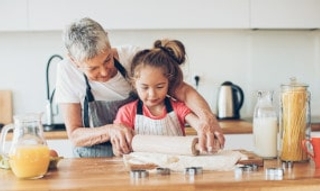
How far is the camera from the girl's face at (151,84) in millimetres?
1762

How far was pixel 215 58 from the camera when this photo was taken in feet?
10.9

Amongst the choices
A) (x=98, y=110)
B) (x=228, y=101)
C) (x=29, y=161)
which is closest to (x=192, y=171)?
(x=29, y=161)

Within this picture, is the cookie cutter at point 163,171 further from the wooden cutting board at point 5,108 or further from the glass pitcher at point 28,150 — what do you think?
the wooden cutting board at point 5,108

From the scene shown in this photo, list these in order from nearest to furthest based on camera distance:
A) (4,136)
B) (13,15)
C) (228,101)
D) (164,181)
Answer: (164,181) < (4,136) < (13,15) < (228,101)

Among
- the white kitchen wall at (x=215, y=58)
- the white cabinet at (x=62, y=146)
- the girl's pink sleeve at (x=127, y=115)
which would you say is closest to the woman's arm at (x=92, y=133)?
the girl's pink sleeve at (x=127, y=115)

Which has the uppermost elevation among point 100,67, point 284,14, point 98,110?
point 284,14

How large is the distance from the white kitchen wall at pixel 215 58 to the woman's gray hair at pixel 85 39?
4.90 ft

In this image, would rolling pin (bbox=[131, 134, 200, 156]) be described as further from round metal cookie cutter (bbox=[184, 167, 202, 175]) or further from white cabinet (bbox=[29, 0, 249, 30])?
white cabinet (bbox=[29, 0, 249, 30])

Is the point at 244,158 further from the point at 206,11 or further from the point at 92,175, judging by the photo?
the point at 206,11

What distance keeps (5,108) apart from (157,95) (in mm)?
1673

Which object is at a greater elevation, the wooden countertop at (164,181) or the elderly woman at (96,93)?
the elderly woman at (96,93)

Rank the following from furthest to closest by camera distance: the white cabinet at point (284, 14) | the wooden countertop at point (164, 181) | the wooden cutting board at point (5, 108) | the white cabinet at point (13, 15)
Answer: the wooden cutting board at point (5, 108) < the white cabinet at point (284, 14) < the white cabinet at point (13, 15) < the wooden countertop at point (164, 181)

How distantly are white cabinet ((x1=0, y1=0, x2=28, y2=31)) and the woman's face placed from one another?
1245mm

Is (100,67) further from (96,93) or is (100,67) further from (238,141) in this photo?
(238,141)
